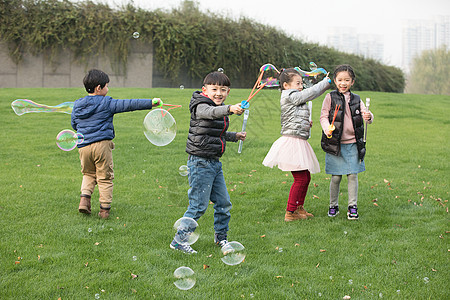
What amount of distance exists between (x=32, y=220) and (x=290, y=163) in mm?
2675

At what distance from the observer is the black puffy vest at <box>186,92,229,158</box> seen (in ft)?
12.8

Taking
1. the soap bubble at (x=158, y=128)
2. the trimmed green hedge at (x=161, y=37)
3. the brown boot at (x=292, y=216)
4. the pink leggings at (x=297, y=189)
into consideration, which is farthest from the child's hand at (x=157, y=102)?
the trimmed green hedge at (x=161, y=37)

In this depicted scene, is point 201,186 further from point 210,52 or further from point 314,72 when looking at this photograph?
point 210,52

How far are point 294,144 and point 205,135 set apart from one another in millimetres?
1386

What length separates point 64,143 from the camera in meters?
4.64

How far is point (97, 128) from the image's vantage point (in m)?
4.79

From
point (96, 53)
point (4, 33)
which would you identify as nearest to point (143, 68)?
point (96, 53)

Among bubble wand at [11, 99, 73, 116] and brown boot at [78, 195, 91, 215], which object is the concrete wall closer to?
bubble wand at [11, 99, 73, 116]

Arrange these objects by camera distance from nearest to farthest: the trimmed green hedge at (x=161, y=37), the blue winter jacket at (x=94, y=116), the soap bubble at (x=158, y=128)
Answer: the soap bubble at (x=158, y=128) → the blue winter jacket at (x=94, y=116) → the trimmed green hedge at (x=161, y=37)

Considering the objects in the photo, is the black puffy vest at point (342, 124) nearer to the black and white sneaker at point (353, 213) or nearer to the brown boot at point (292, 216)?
the black and white sneaker at point (353, 213)

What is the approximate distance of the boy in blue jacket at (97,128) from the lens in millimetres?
4746

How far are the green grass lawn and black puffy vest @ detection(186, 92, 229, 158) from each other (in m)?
0.87

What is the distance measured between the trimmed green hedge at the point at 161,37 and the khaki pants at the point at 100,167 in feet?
43.9

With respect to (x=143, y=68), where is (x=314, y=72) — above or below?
below
